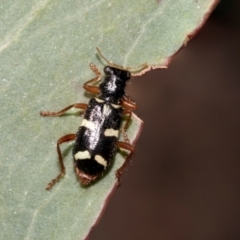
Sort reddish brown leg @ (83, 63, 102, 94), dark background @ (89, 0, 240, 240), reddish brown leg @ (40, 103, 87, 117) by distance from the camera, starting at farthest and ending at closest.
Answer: dark background @ (89, 0, 240, 240) → reddish brown leg @ (83, 63, 102, 94) → reddish brown leg @ (40, 103, 87, 117)

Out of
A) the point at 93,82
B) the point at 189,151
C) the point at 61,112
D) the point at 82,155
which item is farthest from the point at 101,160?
the point at 189,151

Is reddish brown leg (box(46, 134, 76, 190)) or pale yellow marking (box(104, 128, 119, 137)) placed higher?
reddish brown leg (box(46, 134, 76, 190))

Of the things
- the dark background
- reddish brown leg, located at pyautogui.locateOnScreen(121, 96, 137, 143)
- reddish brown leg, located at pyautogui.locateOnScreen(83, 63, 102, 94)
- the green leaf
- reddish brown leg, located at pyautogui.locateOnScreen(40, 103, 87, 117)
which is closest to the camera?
the green leaf

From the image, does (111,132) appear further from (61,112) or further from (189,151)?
(189,151)

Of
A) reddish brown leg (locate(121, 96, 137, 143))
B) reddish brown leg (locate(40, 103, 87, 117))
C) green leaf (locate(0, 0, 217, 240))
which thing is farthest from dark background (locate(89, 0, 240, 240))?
green leaf (locate(0, 0, 217, 240))

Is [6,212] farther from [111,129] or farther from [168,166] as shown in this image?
[168,166]

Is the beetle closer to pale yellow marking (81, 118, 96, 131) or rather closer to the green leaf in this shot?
pale yellow marking (81, 118, 96, 131)

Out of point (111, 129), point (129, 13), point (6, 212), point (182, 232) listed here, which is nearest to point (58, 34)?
point (129, 13)
